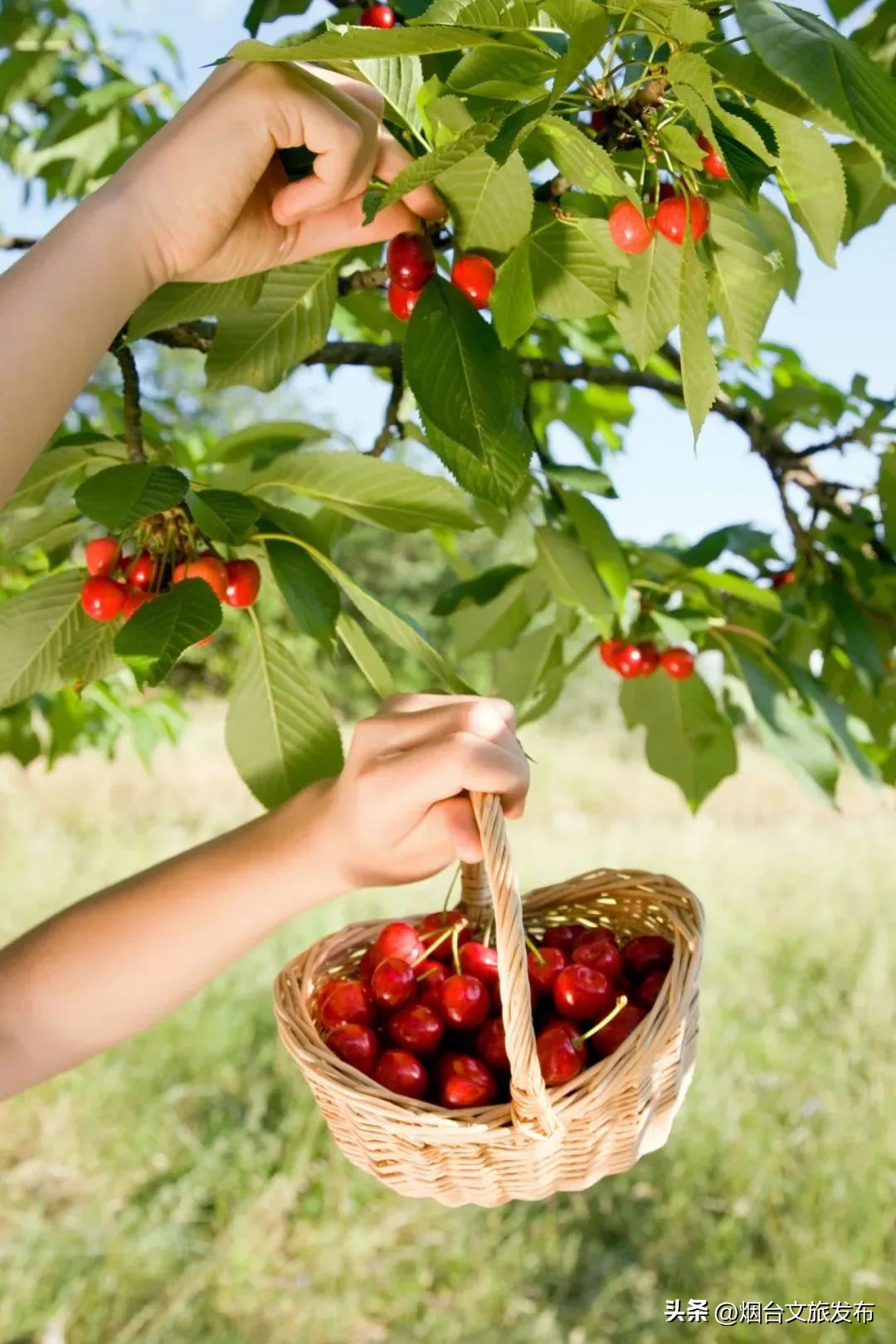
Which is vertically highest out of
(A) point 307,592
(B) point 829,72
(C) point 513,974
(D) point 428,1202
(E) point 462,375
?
(B) point 829,72

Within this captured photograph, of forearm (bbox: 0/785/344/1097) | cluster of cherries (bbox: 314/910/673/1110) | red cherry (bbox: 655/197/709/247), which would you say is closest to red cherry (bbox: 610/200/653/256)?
red cherry (bbox: 655/197/709/247)

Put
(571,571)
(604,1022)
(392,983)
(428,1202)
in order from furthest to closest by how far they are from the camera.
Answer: (428,1202), (571,571), (392,983), (604,1022)

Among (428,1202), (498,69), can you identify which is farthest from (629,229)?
(428,1202)

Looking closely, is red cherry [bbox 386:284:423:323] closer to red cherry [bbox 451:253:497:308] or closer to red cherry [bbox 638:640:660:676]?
red cherry [bbox 451:253:497:308]

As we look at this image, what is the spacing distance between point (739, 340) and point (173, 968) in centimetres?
49

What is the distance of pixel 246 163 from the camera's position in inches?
22.1

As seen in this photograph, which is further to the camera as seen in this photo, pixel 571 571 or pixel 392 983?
pixel 571 571

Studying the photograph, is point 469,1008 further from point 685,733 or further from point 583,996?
point 685,733

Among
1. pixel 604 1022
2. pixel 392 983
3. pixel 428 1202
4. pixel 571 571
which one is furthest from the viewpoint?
pixel 428 1202

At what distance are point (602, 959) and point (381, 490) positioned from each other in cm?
35

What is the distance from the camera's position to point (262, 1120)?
11.0ft

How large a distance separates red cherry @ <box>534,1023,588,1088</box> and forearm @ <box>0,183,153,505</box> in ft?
1.43

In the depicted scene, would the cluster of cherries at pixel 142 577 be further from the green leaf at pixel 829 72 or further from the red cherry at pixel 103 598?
the green leaf at pixel 829 72

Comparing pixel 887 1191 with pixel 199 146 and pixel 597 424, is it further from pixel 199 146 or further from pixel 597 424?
pixel 199 146
